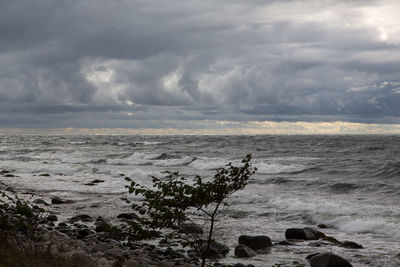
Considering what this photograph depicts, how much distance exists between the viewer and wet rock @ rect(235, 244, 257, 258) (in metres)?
10.4

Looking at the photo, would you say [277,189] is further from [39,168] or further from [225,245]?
[39,168]

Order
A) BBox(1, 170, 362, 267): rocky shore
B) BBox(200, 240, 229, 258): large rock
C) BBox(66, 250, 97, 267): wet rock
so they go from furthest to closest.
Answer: BBox(200, 240, 229, 258): large rock < BBox(1, 170, 362, 267): rocky shore < BBox(66, 250, 97, 267): wet rock

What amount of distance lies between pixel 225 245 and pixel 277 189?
1271cm

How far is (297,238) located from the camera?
12219 millimetres

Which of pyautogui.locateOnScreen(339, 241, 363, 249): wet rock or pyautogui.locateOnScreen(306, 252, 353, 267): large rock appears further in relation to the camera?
pyautogui.locateOnScreen(339, 241, 363, 249): wet rock

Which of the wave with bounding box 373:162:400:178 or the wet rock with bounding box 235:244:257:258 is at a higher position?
the wave with bounding box 373:162:400:178

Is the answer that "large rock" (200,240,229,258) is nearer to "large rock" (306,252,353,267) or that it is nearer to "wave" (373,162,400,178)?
"large rock" (306,252,353,267)

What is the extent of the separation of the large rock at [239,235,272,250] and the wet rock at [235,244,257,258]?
475mm

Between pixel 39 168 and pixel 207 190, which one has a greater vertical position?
pixel 207 190

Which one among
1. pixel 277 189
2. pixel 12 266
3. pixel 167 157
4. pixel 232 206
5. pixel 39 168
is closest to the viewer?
pixel 12 266

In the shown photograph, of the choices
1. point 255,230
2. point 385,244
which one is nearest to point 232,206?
point 255,230

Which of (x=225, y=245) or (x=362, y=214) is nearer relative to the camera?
(x=225, y=245)

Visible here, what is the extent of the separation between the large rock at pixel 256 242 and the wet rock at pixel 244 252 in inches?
18.7

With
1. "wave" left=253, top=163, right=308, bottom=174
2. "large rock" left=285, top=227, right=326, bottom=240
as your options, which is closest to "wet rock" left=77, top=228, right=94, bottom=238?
"large rock" left=285, top=227, right=326, bottom=240
